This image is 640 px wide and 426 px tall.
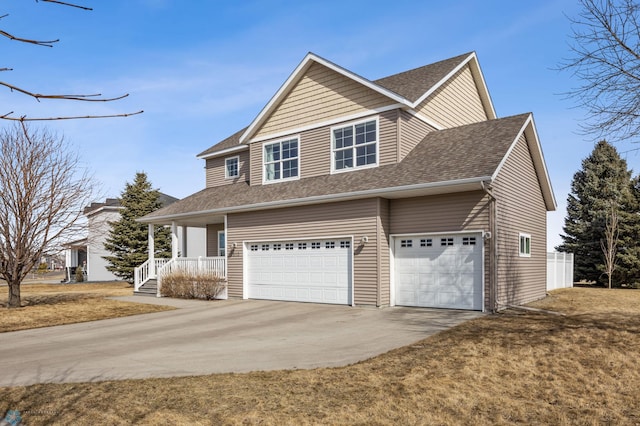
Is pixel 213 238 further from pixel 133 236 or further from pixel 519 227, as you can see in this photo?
pixel 519 227

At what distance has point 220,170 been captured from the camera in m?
23.7

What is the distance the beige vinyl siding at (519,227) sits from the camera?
1420 centimetres

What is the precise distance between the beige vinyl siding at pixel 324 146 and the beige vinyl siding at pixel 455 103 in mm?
1526

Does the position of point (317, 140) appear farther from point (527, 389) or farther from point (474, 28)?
point (527, 389)

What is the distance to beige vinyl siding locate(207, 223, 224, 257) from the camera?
23781 millimetres

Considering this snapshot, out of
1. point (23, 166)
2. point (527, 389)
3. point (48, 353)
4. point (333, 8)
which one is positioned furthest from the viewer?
point (23, 166)

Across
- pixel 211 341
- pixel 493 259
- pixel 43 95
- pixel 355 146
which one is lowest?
pixel 211 341

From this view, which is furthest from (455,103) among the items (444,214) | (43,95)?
(43,95)

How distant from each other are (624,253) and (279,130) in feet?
71.1

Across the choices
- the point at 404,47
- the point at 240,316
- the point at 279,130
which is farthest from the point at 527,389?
the point at 279,130

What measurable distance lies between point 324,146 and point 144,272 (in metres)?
10.9

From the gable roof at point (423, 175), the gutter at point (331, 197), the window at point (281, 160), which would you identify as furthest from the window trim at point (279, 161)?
the gutter at point (331, 197)

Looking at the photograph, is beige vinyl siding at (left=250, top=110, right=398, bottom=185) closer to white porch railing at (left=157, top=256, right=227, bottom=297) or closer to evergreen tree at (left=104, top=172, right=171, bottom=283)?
white porch railing at (left=157, top=256, right=227, bottom=297)

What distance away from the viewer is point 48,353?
9.24 metres
